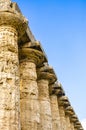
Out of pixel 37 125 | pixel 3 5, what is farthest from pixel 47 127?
pixel 3 5

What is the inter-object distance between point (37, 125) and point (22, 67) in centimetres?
310

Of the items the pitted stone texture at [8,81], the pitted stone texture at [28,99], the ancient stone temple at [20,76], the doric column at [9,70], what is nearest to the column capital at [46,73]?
the ancient stone temple at [20,76]

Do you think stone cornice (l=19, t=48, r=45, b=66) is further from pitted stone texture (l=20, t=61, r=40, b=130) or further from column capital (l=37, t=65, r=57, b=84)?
column capital (l=37, t=65, r=57, b=84)

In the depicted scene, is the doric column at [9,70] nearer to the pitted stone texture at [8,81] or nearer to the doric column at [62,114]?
the pitted stone texture at [8,81]

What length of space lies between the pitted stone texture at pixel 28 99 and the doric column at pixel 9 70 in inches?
84.6

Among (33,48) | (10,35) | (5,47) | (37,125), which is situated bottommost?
(37,125)

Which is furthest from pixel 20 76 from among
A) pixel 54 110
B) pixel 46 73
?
pixel 54 110

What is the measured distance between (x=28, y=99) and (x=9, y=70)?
292cm

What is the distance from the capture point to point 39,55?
45.2 ft

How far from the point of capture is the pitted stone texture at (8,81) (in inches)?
345

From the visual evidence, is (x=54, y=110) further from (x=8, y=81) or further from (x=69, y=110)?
(x=8, y=81)

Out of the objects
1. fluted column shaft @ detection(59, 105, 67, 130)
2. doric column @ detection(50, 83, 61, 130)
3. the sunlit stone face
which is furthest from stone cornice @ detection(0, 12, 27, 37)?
fluted column shaft @ detection(59, 105, 67, 130)

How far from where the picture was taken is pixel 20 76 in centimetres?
1312

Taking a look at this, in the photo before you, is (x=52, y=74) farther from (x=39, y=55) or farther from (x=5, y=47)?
(x=5, y=47)
